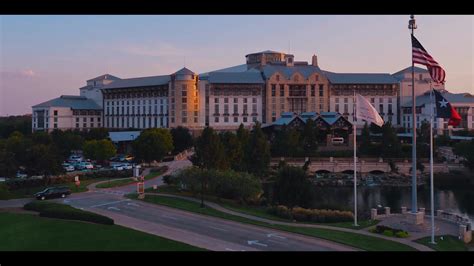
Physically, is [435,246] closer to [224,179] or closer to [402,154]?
[224,179]

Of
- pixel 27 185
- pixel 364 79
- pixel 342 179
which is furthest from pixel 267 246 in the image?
pixel 364 79

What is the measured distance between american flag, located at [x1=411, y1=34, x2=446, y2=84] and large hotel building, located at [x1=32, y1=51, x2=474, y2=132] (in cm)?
5081

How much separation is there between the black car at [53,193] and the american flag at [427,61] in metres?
19.1

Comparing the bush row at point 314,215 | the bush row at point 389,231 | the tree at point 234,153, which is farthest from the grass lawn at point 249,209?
the tree at point 234,153

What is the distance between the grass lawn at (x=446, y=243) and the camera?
16.5m

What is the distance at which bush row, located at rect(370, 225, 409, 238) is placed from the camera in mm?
17837

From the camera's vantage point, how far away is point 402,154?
49.5m

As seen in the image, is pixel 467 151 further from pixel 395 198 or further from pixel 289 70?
pixel 289 70

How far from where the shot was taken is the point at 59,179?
106 feet

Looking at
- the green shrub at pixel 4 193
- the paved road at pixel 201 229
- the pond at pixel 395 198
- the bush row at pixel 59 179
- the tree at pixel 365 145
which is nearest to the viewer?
the paved road at pixel 201 229

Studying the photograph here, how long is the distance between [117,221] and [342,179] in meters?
27.9

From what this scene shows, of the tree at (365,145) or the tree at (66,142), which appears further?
the tree at (365,145)

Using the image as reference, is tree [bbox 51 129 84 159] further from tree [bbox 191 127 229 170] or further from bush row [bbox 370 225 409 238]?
bush row [bbox 370 225 409 238]

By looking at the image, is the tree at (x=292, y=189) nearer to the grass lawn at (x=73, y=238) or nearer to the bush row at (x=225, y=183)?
the bush row at (x=225, y=183)
